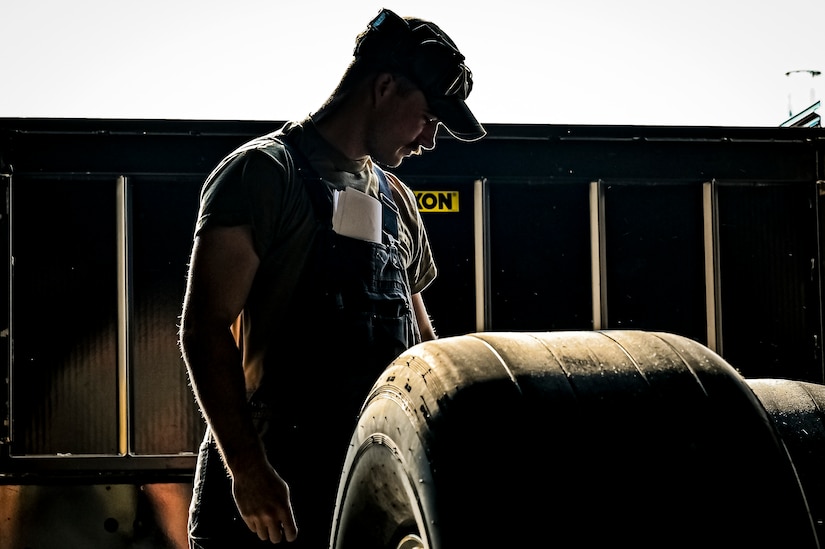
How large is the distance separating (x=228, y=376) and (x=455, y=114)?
77 centimetres

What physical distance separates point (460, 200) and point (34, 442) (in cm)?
227

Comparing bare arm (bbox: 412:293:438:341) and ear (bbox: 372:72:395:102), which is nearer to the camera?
ear (bbox: 372:72:395:102)

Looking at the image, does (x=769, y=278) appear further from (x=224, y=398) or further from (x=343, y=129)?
(x=224, y=398)

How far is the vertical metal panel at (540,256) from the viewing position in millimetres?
3922

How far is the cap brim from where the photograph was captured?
1.83 m

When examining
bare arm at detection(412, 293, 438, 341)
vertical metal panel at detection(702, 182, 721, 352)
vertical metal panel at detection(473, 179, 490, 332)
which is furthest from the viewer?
vertical metal panel at detection(702, 182, 721, 352)

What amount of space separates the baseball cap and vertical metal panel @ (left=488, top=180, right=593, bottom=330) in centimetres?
211

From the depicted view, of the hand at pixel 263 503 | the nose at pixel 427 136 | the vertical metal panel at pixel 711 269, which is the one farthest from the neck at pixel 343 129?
the vertical metal panel at pixel 711 269

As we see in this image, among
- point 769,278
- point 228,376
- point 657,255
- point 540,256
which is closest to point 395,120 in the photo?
point 228,376

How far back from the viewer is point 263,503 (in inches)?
60.1

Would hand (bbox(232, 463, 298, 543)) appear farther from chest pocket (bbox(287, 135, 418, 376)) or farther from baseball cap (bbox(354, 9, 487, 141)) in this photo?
baseball cap (bbox(354, 9, 487, 141))

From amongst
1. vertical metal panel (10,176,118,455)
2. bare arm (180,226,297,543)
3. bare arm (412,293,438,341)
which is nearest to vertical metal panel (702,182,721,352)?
bare arm (412,293,438,341)

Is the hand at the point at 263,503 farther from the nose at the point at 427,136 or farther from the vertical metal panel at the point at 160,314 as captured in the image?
the vertical metal panel at the point at 160,314

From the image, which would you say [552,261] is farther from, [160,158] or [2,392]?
[2,392]
